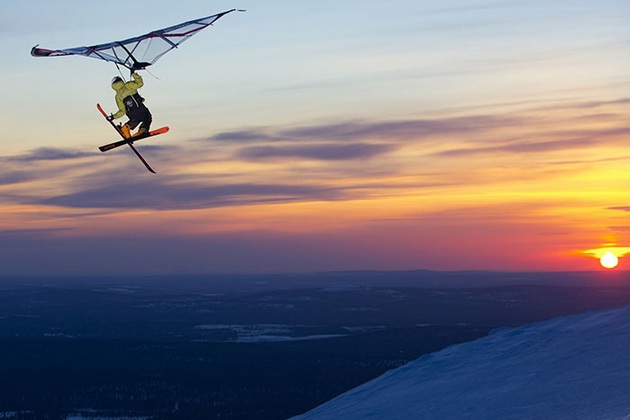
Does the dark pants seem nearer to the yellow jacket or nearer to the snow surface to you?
the yellow jacket

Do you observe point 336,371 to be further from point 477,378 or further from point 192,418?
point 477,378

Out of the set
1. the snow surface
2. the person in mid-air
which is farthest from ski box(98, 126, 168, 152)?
the snow surface

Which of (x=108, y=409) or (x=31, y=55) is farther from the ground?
(x=31, y=55)

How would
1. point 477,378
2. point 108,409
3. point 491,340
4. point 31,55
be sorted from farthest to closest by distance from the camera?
point 108,409
point 491,340
point 477,378
point 31,55

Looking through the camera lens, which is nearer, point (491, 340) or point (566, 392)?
point (566, 392)

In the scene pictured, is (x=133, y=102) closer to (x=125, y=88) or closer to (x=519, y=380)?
(x=125, y=88)

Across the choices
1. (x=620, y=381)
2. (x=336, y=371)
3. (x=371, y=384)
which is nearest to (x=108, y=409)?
(x=336, y=371)

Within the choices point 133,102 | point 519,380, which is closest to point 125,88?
point 133,102

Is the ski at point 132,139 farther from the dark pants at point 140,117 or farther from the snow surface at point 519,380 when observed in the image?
the snow surface at point 519,380
